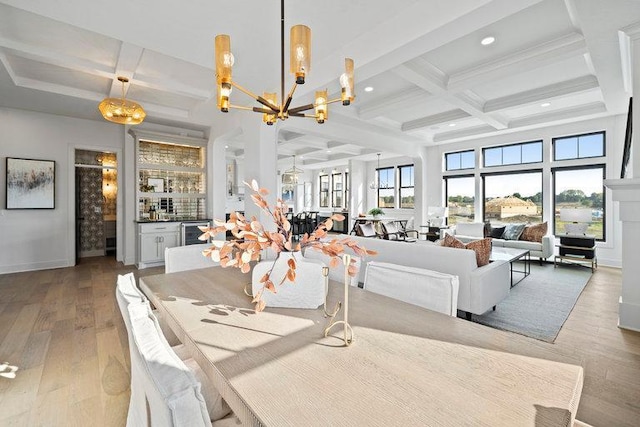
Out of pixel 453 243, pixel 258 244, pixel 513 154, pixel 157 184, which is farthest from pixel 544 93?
pixel 157 184

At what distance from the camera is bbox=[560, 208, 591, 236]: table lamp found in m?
5.34

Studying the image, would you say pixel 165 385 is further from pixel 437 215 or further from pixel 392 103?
pixel 437 215

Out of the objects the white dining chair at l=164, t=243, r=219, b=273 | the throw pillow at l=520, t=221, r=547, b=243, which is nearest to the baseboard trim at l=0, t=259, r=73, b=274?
the white dining chair at l=164, t=243, r=219, b=273

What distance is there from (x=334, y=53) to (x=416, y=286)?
263 cm

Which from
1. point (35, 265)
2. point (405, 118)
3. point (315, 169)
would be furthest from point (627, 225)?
point (315, 169)

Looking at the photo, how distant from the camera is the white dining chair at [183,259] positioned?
2.34m

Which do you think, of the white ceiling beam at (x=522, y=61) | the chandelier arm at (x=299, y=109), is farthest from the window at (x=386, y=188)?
the chandelier arm at (x=299, y=109)

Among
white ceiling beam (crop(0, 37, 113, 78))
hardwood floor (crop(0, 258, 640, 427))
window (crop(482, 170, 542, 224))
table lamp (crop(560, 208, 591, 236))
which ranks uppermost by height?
A: white ceiling beam (crop(0, 37, 113, 78))

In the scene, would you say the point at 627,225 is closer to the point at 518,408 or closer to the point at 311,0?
the point at 518,408

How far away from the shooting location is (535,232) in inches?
246

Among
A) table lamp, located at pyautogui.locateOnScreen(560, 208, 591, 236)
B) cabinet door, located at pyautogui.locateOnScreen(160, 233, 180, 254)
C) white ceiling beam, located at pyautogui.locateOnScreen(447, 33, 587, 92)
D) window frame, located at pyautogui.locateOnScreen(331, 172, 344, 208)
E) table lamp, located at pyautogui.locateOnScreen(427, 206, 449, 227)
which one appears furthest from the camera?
window frame, located at pyautogui.locateOnScreen(331, 172, 344, 208)

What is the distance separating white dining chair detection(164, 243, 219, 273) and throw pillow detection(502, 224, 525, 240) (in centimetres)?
644

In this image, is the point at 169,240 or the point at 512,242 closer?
the point at 169,240

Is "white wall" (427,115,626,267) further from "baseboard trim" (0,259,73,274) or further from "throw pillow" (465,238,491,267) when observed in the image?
"baseboard trim" (0,259,73,274)
